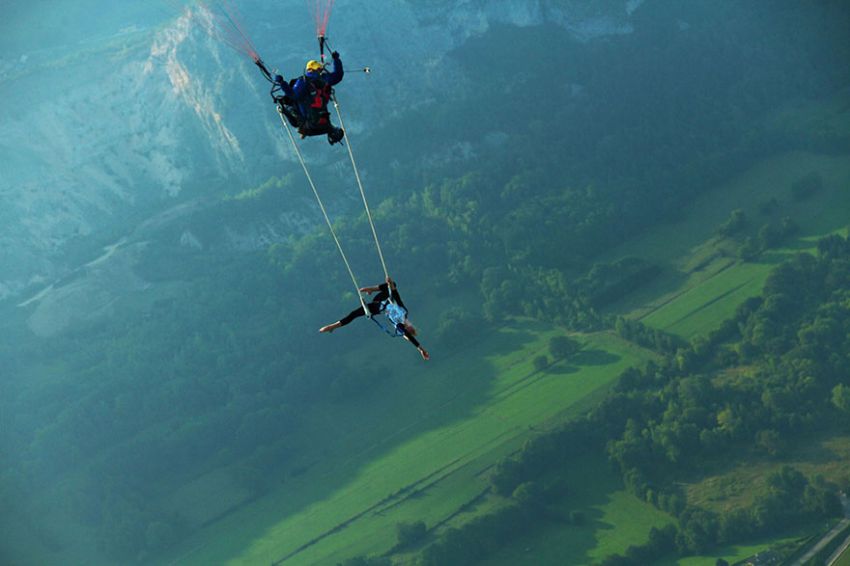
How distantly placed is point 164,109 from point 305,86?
380 ft

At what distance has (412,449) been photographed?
300ft

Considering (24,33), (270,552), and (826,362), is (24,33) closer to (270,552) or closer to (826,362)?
(270,552)

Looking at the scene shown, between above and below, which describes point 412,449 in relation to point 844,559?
above

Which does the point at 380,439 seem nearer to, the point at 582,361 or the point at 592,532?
the point at 582,361

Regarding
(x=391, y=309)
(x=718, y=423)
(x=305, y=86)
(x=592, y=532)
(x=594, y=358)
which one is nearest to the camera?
(x=391, y=309)

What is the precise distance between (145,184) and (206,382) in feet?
A: 155

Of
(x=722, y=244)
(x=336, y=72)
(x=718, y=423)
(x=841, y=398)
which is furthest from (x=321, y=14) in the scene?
(x=336, y=72)

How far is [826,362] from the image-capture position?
3401 inches

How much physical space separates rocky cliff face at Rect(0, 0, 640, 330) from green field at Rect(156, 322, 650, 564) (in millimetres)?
46165

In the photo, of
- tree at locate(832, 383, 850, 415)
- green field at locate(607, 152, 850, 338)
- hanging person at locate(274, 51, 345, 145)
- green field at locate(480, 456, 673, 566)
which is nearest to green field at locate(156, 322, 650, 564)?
green field at locate(480, 456, 673, 566)

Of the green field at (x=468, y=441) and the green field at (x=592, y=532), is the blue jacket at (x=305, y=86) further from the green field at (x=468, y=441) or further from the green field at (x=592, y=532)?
the green field at (x=468, y=441)

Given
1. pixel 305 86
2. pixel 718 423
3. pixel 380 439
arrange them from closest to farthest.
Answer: pixel 305 86, pixel 718 423, pixel 380 439

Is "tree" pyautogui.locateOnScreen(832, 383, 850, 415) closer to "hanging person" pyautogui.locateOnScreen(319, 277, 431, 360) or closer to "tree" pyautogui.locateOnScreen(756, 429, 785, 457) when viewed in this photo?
"tree" pyautogui.locateOnScreen(756, 429, 785, 457)

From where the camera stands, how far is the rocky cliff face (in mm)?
142125
